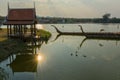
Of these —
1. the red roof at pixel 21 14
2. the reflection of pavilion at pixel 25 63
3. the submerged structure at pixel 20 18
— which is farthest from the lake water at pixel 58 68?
the red roof at pixel 21 14

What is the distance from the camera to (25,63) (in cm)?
2884

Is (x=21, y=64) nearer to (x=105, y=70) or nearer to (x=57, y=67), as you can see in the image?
(x=57, y=67)

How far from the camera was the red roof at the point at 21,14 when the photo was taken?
148 ft

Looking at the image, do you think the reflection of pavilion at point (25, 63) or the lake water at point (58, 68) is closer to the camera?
the lake water at point (58, 68)

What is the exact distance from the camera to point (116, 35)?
62.4m

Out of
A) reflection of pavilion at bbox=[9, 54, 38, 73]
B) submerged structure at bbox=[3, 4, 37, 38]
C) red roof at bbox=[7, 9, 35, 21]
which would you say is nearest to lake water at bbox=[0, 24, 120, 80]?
reflection of pavilion at bbox=[9, 54, 38, 73]

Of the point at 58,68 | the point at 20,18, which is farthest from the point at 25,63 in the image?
the point at 20,18

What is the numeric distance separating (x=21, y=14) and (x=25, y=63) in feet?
61.8

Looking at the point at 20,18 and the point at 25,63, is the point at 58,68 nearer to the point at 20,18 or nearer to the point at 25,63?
the point at 25,63

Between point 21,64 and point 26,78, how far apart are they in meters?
6.51

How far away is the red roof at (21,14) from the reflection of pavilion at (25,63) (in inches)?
493

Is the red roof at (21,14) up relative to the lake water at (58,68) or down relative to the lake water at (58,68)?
up

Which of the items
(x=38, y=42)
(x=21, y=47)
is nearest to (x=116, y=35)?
(x=38, y=42)

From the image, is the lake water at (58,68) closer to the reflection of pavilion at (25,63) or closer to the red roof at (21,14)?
the reflection of pavilion at (25,63)
